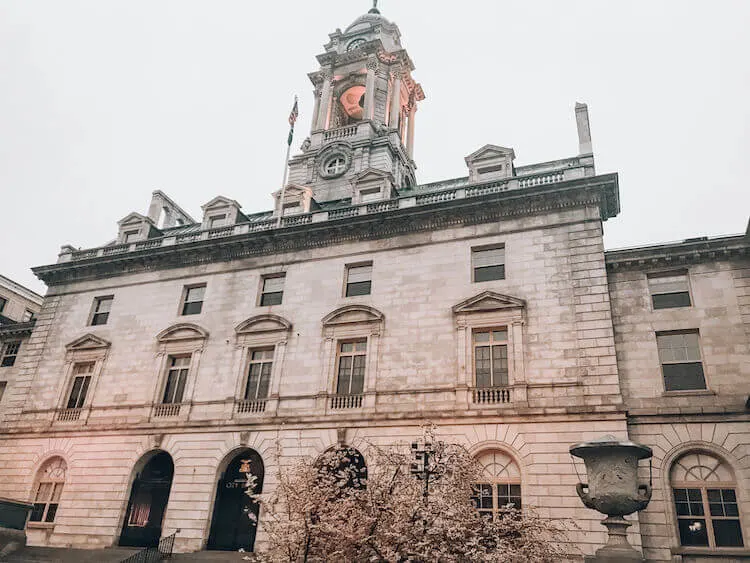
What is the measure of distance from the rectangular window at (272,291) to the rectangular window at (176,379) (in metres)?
4.68

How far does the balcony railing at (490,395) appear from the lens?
2302 cm

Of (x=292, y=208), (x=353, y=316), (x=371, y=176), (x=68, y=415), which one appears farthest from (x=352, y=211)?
(x=68, y=415)

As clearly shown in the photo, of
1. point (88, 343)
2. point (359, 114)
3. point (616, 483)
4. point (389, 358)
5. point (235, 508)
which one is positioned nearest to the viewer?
point (616, 483)

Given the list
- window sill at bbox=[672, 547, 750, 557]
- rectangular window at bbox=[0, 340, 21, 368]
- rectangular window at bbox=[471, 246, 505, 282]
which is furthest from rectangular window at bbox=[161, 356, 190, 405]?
window sill at bbox=[672, 547, 750, 557]

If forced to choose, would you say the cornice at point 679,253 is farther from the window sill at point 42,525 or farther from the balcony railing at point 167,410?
the window sill at point 42,525

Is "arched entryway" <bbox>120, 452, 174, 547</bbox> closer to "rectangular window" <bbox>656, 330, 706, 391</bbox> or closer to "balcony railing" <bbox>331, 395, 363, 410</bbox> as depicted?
"balcony railing" <bbox>331, 395, 363, 410</bbox>

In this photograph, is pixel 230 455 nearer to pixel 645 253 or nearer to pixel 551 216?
pixel 551 216

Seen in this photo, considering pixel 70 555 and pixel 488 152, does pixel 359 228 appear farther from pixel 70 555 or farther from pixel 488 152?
pixel 70 555

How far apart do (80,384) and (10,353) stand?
9005mm

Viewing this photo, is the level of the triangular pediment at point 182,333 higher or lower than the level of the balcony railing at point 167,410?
higher

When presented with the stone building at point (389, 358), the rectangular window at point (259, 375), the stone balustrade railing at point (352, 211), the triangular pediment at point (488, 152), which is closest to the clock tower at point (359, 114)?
the stone balustrade railing at point (352, 211)

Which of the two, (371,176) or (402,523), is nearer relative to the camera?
(402,523)

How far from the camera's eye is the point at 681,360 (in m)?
22.6

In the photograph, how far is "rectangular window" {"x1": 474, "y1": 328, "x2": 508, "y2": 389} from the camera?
77.7ft
